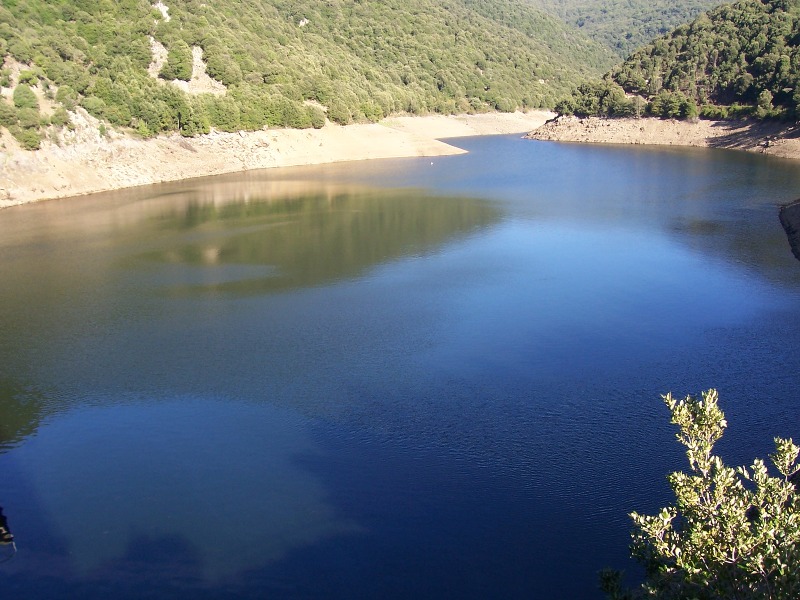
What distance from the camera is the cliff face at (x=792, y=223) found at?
32469mm

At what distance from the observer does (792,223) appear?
3609cm

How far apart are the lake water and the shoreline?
10.4m

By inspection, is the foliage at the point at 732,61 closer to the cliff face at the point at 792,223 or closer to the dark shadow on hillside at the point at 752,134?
the dark shadow on hillside at the point at 752,134

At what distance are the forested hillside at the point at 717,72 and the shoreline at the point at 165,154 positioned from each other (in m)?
25.8

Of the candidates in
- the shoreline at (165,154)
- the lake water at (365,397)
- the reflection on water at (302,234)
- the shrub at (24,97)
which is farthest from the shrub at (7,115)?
the reflection on water at (302,234)

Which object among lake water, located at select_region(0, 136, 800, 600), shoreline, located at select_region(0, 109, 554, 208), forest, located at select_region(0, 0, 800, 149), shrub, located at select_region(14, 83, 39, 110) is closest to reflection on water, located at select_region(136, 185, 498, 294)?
lake water, located at select_region(0, 136, 800, 600)

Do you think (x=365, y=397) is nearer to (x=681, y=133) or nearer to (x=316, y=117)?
(x=316, y=117)

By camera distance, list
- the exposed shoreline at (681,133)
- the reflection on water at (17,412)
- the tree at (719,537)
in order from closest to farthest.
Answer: the tree at (719,537)
the reflection on water at (17,412)
the exposed shoreline at (681,133)

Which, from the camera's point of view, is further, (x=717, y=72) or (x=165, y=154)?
(x=717, y=72)

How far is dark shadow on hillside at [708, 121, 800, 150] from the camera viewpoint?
2697 inches

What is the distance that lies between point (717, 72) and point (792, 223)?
54.1 m

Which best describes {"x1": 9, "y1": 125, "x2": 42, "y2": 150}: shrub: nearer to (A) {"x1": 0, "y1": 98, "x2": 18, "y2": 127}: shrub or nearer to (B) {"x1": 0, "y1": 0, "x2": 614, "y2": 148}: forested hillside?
(B) {"x1": 0, "y1": 0, "x2": 614, "y2": 148}: forested hillside

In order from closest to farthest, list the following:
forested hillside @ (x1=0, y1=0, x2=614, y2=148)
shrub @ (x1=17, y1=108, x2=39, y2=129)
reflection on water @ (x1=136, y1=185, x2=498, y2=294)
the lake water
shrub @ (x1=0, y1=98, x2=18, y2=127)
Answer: the lake water → reflection on water @ (x1=136, y1=185, x2=498, y2=294) → shrub @ (x1=0, y1=98, x2=18, y2=127) → shrub @ (x1=17, y1=108, x2=39, y2=129) → forested hillside @ (x1=0, y1=0, x2=614, y2=148)

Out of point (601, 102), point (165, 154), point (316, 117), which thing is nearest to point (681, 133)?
point (601, 102)
